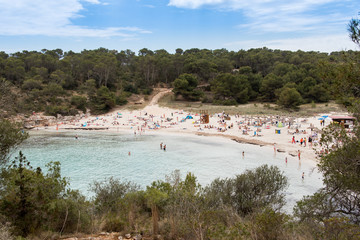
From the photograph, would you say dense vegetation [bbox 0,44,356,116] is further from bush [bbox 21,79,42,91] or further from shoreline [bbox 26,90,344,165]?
shoreline [bbox 26,90,344,165]

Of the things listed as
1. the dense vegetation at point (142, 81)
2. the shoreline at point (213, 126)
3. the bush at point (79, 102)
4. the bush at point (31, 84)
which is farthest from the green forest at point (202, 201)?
the bush at point (31, 84)

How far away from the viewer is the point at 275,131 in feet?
113

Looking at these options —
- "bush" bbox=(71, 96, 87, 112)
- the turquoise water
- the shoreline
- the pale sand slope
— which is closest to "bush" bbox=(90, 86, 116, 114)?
"bush" bbox=(71, 96, 87, 112)

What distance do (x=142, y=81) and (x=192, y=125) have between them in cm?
2974

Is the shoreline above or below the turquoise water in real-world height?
above

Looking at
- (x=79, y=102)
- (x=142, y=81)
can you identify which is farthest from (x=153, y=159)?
(x=142, y=81)

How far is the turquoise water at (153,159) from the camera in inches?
803

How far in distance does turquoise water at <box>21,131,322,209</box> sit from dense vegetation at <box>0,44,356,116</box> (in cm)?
A: 1730

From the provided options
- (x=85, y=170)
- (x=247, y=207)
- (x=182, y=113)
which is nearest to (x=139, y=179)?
(x=85, y=170)

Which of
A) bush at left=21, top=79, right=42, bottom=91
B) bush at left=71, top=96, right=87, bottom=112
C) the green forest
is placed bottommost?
the green forest

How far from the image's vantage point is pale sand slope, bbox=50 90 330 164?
103ft

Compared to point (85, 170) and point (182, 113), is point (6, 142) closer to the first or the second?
point (85, 170)

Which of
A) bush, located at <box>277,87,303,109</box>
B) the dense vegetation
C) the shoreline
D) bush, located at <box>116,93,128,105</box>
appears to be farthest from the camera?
bush, located at <box>116,93,128,105</box>

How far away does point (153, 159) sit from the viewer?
26.4 meters
